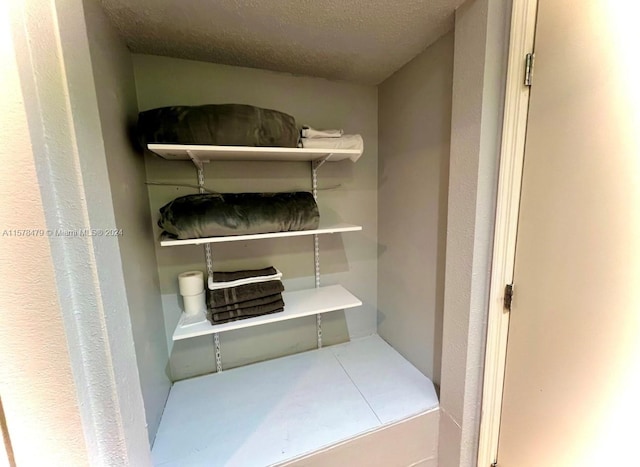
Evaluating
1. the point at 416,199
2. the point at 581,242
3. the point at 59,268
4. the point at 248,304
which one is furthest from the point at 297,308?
the point at 581,242

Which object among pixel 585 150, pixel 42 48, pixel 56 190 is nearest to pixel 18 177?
pixel 56 190

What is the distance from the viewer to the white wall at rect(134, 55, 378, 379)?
49.6 inches

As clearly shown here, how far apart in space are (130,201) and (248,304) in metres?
0.65

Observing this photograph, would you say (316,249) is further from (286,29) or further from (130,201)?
(286,29)

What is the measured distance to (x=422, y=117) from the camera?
1.25 meters

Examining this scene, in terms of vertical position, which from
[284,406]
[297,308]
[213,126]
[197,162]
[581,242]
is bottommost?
[284,406]

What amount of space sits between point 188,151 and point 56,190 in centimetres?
54

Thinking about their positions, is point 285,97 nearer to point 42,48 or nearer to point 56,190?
point 42,48

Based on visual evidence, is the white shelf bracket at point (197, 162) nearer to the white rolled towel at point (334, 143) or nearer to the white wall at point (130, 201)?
the white wall at point (130, 201)

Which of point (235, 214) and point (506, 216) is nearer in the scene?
point (506, 216)

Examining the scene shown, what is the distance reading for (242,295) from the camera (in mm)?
1252

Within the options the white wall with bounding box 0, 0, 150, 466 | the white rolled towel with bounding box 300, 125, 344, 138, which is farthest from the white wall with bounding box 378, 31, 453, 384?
the white wall with bounding box 0, 0, 150, 466

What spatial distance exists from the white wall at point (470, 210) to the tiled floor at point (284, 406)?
0.60 feet

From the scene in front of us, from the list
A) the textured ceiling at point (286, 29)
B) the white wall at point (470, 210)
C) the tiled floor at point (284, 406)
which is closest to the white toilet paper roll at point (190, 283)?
the tiled floor at point (284, 406)
